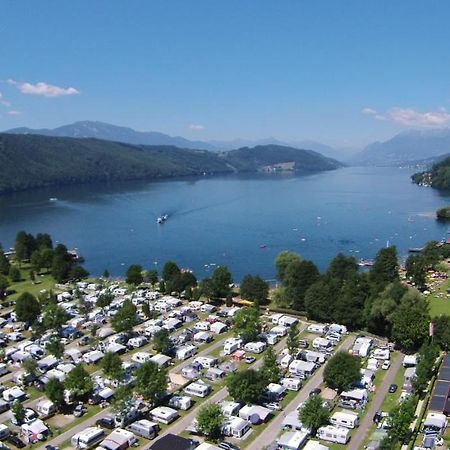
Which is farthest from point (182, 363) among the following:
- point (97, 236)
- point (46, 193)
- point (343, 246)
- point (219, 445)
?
point (46, 193)

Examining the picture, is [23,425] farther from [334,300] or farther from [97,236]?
[97,236]

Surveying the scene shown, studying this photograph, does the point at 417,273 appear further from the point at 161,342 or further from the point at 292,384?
the point at 161,342

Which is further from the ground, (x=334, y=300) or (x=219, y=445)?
(x=334, y=300)

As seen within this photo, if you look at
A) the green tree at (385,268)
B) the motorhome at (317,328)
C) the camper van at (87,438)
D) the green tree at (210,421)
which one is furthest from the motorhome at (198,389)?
the green tree at (385,268)

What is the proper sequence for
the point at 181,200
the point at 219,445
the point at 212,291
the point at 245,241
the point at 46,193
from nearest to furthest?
the point at 219,445, the point at 212,291, the point at 245,241, the point at 181,200, the point at 46,193

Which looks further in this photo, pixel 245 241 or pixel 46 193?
pixel 46 193

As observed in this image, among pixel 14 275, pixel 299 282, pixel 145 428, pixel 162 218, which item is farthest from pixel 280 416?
pixel 162 218

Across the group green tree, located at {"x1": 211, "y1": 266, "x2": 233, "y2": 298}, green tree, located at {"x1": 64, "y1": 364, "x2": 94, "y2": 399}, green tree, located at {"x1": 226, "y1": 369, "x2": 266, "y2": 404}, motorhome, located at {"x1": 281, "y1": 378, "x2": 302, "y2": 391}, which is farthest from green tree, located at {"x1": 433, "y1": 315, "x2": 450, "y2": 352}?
green tree, located at {"x1": 64, "y1": 364, "x2": 94, "y2": 399}
